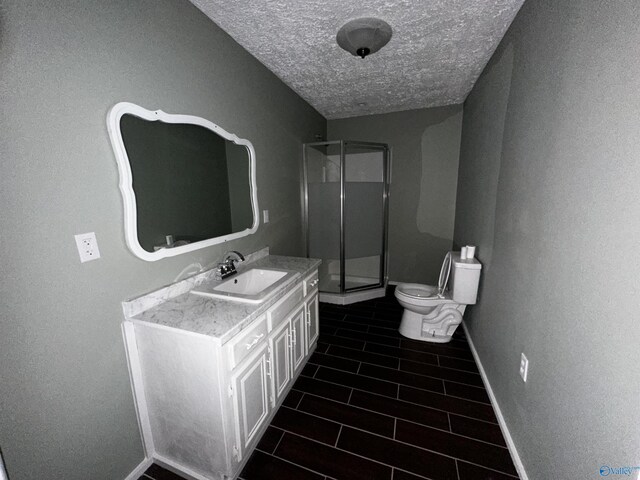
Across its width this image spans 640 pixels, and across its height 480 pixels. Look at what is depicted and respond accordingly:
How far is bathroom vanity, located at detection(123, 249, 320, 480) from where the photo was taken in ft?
3.66

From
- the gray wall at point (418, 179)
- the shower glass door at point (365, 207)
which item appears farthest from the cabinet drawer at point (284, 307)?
Answer: the gray wall at point (418, 179)

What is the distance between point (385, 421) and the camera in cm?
157

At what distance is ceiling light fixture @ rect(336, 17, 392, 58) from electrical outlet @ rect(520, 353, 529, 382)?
6.58 feet

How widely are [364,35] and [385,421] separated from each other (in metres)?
2.41

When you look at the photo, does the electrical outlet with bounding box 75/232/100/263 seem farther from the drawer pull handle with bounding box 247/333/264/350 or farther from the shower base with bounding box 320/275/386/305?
→ the shower base with bounding box 320/275/386/305

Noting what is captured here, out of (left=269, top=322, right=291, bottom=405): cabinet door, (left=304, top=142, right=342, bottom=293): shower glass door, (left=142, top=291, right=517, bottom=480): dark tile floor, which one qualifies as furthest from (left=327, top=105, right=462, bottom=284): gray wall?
(left=269, top=322, right=291, bottom=405): cabinet door

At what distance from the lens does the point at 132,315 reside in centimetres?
122

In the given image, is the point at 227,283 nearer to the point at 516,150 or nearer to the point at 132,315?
the point at 132,315

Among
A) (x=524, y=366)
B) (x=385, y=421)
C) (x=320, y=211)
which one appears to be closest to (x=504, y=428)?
(x=524, y=366)

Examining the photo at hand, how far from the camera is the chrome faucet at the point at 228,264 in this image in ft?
5.55

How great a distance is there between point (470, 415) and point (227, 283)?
1.72 meters

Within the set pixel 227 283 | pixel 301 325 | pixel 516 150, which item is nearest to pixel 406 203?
pixel 516 150

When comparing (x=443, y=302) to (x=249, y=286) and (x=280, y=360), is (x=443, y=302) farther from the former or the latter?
(x=249, y=286)

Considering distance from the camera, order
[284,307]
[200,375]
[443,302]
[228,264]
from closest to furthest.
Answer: [200,375] → [284,307] → [228,264] → [443,302]
